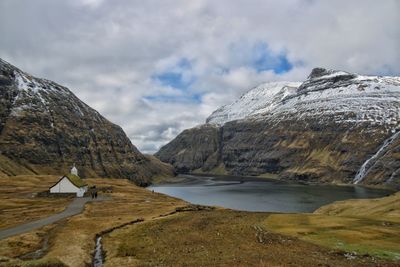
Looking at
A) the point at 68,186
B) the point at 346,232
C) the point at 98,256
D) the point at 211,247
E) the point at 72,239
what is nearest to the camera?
the point at 98,256

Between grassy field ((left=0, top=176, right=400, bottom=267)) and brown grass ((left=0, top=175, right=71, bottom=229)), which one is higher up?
brown grass ((left=0, top=175, right=71, bottom=229))

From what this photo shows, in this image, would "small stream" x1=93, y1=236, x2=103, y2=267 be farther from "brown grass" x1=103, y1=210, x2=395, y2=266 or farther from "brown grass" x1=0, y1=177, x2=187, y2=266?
"brown grass" x1=103, y1=210, x2=395, y2=266

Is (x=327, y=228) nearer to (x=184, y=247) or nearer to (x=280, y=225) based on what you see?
→ (x=280, y=225)

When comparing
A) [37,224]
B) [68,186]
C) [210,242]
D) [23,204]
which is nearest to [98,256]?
[210,242]

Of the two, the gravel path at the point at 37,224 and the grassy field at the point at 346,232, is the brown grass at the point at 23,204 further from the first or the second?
the grassy field at the point at 346,232

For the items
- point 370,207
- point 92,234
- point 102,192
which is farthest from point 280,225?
point 102,192

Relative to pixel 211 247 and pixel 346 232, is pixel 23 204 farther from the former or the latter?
pixel 346 232

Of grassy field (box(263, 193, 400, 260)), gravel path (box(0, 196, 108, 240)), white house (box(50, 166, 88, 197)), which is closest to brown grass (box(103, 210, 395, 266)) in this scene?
grassy field (box(263, 193, 400, 260))

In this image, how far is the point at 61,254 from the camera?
41.3m

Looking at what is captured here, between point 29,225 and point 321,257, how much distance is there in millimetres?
41740

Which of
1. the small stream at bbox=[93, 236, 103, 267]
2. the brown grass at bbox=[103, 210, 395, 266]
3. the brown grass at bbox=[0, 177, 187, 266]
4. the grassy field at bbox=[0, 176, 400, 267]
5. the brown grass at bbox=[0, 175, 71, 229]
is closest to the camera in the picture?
the brown grass at bbox=[103, 210, 395, 266]

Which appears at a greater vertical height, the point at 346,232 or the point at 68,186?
the point at 68,186

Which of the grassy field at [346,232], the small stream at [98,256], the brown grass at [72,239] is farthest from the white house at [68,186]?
the small stream at [98,256]

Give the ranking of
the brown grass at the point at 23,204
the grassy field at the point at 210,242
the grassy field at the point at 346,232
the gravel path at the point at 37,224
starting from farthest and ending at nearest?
the brown grass at the point at 23,204 < the gravel path at the point at 37,224 < the grassy field at the point at 346,232 < the grassy field at the point at 210,242
